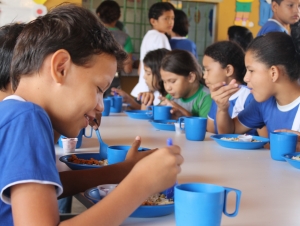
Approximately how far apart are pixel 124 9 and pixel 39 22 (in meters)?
4.51

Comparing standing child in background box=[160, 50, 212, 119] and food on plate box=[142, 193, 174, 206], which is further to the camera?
standing child in background box=[160, 50, 212, 119]

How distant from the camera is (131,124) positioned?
229 cm

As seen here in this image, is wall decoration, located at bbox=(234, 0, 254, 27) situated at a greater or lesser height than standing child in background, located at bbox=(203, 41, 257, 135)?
greater

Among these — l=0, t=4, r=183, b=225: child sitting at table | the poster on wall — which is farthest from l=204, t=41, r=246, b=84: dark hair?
the poster on wall

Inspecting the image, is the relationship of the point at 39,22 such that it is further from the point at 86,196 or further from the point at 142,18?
the point at 142,18

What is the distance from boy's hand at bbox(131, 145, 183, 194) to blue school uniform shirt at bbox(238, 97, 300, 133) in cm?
118

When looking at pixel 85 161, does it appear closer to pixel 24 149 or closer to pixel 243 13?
pixel 24 149

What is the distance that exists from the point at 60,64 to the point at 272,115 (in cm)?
139

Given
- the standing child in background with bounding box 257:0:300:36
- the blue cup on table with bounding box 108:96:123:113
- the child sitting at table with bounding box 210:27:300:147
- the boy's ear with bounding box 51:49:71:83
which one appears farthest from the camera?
the standing child in background with bounding box 257:0:300:36

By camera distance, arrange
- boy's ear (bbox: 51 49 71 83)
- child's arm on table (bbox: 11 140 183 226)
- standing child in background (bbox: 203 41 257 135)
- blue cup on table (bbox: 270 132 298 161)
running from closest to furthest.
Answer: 1. child's arm on table (bbox: 11 140 183 226)
2. boy's ear (bbox: 51 49 71 83)
3. blue cup on table (bbox: 270 132 298 161)
4. standing child in background (bbox: 203 41 257 135)

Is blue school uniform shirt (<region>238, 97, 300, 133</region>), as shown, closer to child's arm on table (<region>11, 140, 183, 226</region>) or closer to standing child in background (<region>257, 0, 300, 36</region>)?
child's arm on table (<region>11, 140, 183, 226</region>)

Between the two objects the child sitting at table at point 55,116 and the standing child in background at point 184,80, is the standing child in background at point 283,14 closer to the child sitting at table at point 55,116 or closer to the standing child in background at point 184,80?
the standing child in background at point 184,80

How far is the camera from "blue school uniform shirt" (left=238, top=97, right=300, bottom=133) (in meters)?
1.85

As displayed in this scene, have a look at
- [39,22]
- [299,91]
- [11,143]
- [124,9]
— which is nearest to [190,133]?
[299,91]
